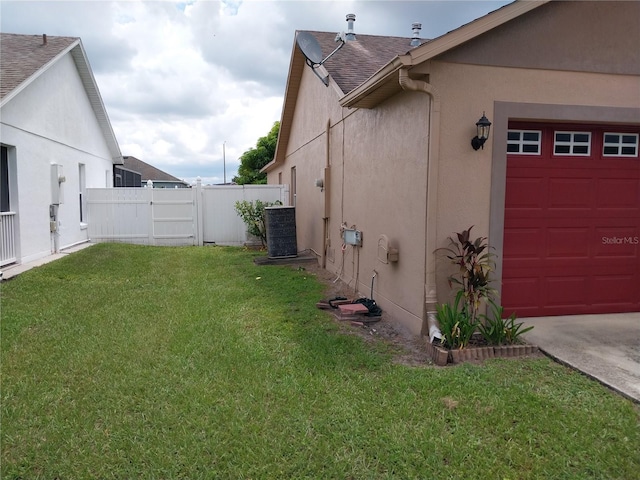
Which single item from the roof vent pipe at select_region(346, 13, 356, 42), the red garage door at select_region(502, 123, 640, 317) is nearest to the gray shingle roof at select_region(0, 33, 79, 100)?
the roof vent pipe at select_region(346, 13, 356, 42)

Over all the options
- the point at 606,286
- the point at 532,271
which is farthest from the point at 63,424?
the point at 606,286

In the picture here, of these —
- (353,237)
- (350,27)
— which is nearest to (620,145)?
(353,237)

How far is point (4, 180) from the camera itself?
29.6 ft

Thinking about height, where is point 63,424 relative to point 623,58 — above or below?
below

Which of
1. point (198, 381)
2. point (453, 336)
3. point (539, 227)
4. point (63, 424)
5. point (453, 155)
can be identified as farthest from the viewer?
point (539, 227)

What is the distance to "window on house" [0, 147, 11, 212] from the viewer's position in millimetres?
8953

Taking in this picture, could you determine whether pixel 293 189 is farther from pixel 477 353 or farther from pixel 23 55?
pixel 477 353

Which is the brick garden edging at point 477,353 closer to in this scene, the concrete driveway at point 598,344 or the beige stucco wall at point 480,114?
the concrete driveway at point 598,344

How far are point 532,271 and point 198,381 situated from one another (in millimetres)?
3880

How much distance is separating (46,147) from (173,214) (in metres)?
4.14

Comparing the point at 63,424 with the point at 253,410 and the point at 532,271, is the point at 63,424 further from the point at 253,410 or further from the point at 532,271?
the point at 532,271

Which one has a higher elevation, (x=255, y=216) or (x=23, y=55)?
(x=23, y=55)

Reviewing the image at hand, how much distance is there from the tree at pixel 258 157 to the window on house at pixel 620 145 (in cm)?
2715

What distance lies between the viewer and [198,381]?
3.98 metres
